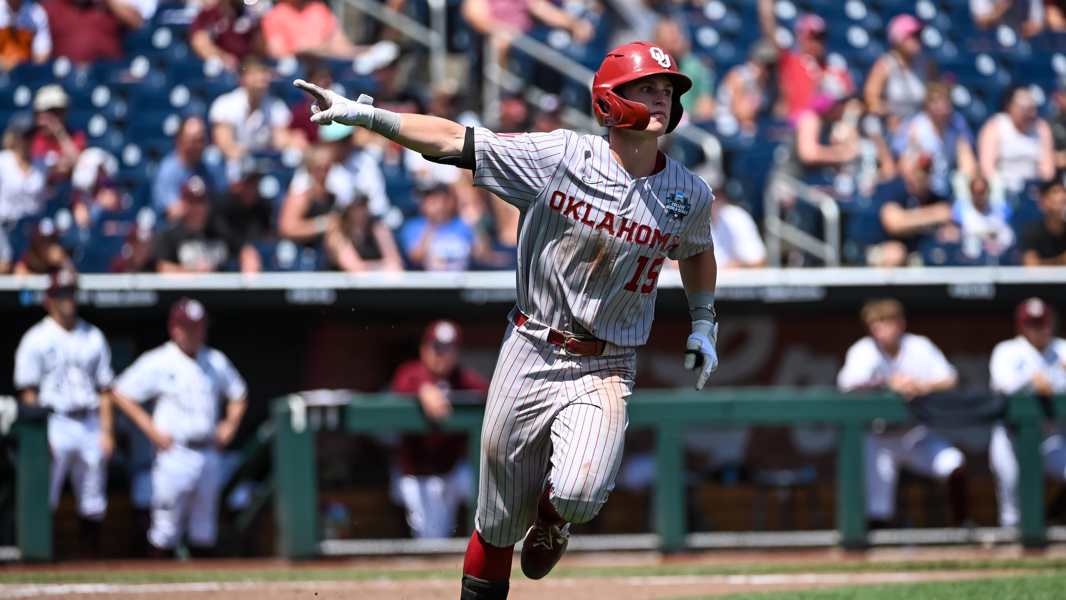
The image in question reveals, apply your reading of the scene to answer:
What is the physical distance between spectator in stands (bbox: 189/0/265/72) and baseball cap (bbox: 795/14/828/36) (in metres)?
3.90

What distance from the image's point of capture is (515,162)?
4.39 meters

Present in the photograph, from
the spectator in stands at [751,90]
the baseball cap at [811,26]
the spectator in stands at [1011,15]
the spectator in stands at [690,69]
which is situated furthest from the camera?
the spectator in stands at [1011,15]

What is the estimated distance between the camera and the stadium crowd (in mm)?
8734

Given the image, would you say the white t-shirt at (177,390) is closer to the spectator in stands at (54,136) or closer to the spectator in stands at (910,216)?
the spectator in stands at (54,136)

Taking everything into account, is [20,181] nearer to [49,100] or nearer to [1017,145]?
[49,100]

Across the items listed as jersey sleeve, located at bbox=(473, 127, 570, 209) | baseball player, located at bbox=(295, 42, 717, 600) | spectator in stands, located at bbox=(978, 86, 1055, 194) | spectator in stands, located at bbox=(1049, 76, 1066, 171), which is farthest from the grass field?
spectator in stands, located at bbox=(1049, 76, 1066, 171)

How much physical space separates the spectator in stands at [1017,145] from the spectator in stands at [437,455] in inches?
166

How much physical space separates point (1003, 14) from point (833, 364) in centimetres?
431

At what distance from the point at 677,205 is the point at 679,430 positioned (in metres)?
4.07

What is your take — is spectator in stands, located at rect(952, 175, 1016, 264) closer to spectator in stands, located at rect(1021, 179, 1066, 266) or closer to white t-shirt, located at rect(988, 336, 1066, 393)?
spectator in stands, located at rect(1021, 179, 1066, 266)

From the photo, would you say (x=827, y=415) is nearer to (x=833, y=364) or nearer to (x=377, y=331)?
(x=833, y=364)

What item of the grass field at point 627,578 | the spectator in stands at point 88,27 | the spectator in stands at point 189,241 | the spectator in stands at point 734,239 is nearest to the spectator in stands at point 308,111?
the spectator in stands at point 189,241

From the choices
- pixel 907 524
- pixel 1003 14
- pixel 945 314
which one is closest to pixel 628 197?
pixel 907 524

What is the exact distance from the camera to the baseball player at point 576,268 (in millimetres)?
4344
